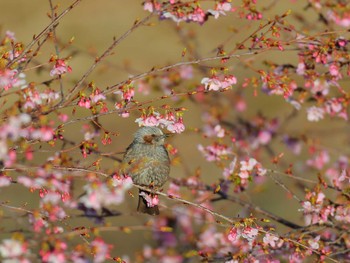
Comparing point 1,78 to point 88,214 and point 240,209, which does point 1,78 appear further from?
point 240,209

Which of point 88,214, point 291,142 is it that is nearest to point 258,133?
point 291,142

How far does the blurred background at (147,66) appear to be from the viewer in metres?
8.47

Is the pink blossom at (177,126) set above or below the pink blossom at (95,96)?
below

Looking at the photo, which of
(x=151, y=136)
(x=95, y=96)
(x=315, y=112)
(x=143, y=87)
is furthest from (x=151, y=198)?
(x=315, y=112)

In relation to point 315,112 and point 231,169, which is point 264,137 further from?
point 231,169

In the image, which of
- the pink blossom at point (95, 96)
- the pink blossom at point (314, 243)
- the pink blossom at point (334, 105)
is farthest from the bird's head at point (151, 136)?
the pink blossom at point (334, 105)

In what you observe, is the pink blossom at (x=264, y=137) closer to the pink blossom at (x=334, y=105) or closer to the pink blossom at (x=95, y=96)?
the pink blossom at (x=334, y=105)

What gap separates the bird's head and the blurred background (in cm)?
223

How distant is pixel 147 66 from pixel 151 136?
307 inches

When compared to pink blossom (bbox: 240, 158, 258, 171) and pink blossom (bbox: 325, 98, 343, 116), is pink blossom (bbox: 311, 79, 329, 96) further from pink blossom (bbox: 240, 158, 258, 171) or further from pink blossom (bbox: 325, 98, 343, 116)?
pink blossom (bbox: 240, 158, 258, 171)

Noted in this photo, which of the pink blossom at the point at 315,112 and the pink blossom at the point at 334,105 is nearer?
the pink blossom at the point at 334,105

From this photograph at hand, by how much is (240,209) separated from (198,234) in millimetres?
795

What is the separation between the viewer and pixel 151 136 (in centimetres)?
509

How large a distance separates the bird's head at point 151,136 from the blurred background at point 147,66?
223 cm
